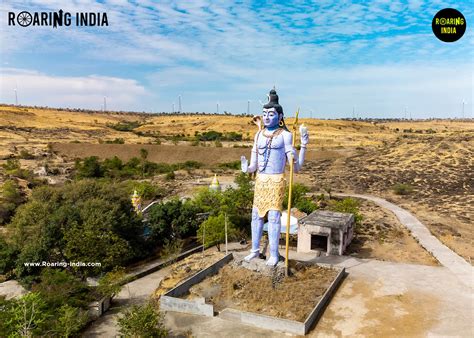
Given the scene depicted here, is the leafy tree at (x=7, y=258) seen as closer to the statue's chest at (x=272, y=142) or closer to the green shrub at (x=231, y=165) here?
the statue's chest at (x=272, y=142)

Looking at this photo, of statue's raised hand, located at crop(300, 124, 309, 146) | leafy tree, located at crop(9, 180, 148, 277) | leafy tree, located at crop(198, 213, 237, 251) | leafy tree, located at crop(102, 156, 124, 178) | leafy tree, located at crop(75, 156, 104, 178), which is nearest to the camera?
statue's raised hand, located at crop(300, 124, 309, 146)

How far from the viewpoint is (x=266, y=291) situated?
1734 centimetres

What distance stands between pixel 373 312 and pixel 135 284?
1167 cm

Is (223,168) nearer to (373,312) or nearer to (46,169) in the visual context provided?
(46,169)

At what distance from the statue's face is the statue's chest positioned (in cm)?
58

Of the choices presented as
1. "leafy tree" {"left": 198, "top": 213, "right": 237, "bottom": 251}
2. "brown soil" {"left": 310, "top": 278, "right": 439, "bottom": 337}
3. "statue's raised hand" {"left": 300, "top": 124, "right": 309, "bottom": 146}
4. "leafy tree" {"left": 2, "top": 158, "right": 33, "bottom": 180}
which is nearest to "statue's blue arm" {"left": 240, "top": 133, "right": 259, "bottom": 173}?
"statue's raised hand" {"left": 300, "top": 124, "right": 309, "bottom": 146}

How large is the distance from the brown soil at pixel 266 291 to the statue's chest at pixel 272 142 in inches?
223

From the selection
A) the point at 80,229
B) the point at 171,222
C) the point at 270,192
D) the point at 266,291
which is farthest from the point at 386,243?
the point at 80,229

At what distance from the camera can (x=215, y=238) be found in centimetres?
2483

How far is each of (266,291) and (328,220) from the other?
887 cm

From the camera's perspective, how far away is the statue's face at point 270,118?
18.1m

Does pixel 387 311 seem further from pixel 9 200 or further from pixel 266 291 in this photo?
pixel 9 200

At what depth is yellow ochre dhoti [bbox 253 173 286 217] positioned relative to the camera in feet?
59.1

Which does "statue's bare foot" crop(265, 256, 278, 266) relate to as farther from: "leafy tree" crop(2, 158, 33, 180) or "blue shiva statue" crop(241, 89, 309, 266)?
"leafy tree" crop(2, 158, 33, 180)
